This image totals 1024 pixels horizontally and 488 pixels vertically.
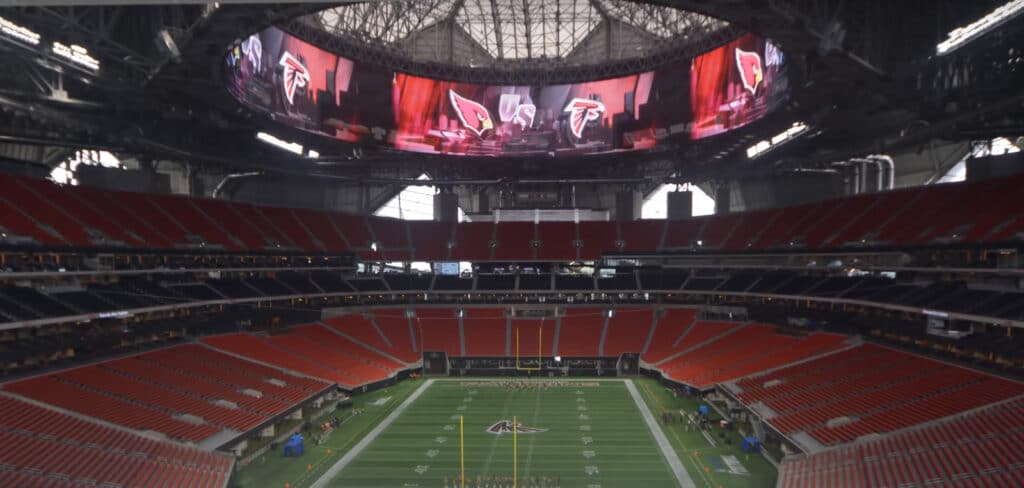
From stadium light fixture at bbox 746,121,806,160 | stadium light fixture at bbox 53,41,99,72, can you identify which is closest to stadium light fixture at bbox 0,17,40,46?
stadium light fixture at bbox 53,41,99,72

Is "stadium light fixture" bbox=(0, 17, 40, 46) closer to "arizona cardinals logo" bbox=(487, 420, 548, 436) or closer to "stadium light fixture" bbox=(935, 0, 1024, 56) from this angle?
"arizona cardinals logo" bbox=(487, 420, 548, 436)

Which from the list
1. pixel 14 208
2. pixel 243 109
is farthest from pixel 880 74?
pixel 14 208

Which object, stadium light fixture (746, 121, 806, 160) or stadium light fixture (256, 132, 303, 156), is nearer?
stadium light fixture (746, 121, 806, 160)

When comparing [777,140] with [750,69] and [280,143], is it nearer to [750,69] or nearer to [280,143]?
[750,69]

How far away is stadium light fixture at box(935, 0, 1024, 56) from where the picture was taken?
23.3 m

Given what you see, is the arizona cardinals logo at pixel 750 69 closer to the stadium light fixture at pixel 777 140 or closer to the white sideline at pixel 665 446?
the stadium light fixture at pixel 777 140

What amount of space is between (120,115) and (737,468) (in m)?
37.5

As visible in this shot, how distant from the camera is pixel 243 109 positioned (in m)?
36.3

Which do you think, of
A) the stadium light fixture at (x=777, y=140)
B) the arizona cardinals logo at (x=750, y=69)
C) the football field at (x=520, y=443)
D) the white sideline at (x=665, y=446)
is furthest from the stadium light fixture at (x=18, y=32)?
the stadium light fixture at (x=777, y=140)

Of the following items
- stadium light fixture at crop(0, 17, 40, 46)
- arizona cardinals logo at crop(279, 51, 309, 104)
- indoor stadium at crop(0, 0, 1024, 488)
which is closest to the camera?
stadium light fixture at crop(0, 17, 40, 46)

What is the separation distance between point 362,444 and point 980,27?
107 ft

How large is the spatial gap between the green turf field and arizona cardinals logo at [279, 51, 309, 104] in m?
21.6

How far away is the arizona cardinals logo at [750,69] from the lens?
40500 mm

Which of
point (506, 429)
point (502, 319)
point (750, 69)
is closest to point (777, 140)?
point (750, 69)
